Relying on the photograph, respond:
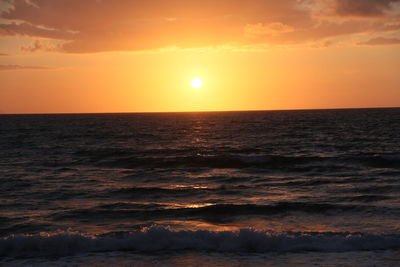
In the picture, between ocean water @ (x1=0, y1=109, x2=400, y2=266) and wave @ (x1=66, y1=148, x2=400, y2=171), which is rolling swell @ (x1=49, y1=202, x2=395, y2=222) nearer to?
ocean water @ (x1=0, y1=109, x2=400, y2=266)

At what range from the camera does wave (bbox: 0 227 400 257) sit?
11602mm

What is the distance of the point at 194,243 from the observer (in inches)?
474

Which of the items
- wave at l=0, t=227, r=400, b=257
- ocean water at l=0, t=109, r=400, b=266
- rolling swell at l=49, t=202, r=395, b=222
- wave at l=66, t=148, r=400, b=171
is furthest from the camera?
wave at l=66, t=148, r=400, b=171

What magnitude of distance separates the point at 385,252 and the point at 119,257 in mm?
7324

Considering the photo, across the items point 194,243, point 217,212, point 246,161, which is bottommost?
point 246,161

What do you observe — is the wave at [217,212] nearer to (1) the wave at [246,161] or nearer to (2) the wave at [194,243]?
(2) the wave at [194,243]

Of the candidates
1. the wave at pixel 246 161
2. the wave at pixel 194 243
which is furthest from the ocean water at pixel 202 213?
the wave at pixel 246 161

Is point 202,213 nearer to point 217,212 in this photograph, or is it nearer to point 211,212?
point 211,212

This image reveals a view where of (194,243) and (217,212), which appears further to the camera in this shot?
(217,212)

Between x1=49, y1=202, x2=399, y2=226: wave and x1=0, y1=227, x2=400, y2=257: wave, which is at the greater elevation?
x1=0, y1=227, x2=400, y2=257: wave

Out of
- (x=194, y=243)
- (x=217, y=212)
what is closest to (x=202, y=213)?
(x=217, y=212)

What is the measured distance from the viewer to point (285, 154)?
3809 centimetres

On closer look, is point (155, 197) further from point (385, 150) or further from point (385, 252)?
point (385, 150)

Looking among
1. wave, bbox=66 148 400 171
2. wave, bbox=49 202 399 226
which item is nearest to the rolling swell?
wave, bbox=49 202 399 226
